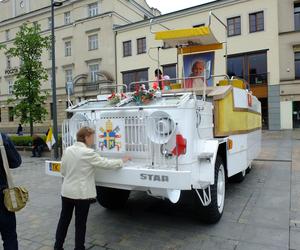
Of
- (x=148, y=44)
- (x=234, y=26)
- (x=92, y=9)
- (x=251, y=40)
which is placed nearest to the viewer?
(x=251, y=40)

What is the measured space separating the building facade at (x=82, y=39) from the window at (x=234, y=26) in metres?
12.2

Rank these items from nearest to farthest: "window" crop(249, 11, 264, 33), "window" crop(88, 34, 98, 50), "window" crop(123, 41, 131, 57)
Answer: "window" crop(249, 11, 264, 33) → "window" crop(123, 41, 131, 57) → "window" crop(88, 34, 98, 50)

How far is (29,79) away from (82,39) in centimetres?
2053

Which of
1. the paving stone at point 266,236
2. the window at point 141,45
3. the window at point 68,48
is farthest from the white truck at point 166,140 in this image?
the window at point 68,48

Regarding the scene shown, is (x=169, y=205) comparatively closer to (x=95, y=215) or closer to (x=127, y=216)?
(x=127, y=216)

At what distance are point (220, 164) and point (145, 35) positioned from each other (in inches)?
1086

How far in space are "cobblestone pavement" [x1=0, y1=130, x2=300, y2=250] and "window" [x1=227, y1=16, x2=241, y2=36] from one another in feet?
70.3

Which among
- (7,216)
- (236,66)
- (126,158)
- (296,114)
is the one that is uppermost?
(236,66)

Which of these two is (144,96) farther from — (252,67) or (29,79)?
(252,67)

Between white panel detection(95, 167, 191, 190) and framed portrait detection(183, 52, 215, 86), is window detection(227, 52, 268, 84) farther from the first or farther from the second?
white panel detection(95, 167, 191, 190)

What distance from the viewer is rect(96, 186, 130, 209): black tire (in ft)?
18.4

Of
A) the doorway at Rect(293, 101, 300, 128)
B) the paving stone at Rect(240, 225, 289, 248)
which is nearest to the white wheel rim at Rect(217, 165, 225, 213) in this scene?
the paving stone at Rect(240, 225, 289, 248)

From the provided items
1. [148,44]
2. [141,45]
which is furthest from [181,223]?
[141,45]

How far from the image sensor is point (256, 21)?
84.2 feet
